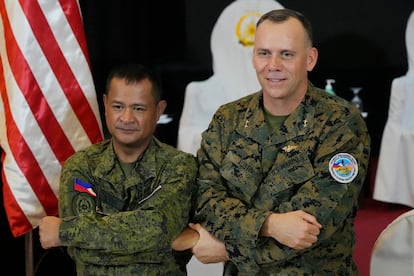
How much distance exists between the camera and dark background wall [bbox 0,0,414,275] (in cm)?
561

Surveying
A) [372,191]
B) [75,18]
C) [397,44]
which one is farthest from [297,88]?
[397,44]

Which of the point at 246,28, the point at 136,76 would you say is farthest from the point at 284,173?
the point at 246,28

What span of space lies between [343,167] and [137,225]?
587 millimetres

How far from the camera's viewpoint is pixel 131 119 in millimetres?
2232

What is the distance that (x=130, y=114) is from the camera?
7.37 feet

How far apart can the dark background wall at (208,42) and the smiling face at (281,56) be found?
3.44 meters

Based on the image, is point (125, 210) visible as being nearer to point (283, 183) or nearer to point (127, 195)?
point (127, 195)

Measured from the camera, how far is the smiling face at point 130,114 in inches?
88.4


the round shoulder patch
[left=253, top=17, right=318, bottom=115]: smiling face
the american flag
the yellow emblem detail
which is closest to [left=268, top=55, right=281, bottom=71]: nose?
[left=253, top=17, right=318, bottom=115]: smiling face

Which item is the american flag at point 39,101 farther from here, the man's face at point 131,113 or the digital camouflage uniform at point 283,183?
the digital camouflage uniform at point 283,183

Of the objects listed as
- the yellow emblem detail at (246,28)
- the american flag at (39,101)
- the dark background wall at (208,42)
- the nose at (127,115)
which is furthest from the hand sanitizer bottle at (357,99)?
the nose at (127,115)

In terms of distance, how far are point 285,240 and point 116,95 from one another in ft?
2.29

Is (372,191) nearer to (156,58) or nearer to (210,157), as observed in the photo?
(156,58)

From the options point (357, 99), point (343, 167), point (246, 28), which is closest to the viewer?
point (343, 167)
